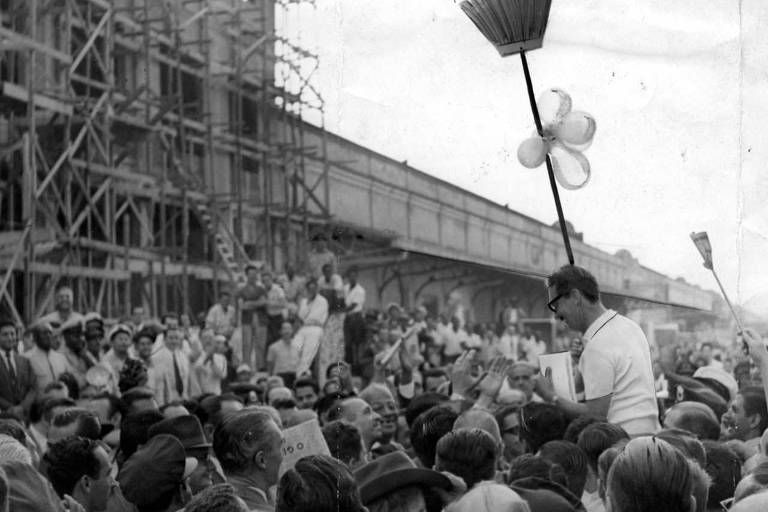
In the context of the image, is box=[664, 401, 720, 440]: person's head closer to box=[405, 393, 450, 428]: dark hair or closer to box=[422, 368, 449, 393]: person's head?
box=[405, 393, 450, 428]: dark hair

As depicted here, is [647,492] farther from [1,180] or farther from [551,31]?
[1,180]

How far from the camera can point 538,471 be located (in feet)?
11.7

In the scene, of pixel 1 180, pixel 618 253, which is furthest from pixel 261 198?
pixel 618 253

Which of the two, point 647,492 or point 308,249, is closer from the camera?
point 647,492

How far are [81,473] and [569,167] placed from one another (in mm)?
2044

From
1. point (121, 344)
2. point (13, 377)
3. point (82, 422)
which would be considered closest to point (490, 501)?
point (82, 422)

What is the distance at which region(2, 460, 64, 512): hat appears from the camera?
2771 mm

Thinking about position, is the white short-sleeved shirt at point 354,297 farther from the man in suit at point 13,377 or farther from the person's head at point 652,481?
the person's head at point 652,481

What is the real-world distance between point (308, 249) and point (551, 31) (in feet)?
46.9

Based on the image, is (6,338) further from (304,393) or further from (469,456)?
(469,456)

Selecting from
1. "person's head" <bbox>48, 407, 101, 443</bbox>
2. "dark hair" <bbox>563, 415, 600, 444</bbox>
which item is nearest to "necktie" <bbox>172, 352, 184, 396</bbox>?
"person's head" <bbox>48, 407, 101, 443</bbox>

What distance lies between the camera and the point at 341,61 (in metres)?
4.64

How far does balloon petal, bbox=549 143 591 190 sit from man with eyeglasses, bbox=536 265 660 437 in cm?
33

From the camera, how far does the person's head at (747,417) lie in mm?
5066
